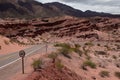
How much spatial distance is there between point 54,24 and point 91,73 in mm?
95833

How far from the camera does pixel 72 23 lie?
11869 centimetres

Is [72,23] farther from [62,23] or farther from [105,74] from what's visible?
[105,74]

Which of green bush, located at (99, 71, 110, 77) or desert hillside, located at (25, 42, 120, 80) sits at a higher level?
desert hillside, located at (25, 42, 120, 80)

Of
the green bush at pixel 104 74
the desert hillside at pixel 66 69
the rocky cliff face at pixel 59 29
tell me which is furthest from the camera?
the rocky cliff face at pixel 59 29

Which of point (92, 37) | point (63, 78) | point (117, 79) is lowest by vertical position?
point (92, 37)

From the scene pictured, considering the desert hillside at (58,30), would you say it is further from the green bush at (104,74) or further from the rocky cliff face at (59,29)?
the green bush at (104,74)

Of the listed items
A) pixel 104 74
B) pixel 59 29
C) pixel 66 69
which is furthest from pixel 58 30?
pixel 66 69

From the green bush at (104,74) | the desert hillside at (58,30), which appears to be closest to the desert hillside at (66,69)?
the green bush at (104,74)

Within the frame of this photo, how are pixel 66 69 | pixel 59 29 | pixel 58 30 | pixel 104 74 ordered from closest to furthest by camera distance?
1. pixel 66 69
2. pixel 104 74
3. pixel 58 30
4. pixel 59 29

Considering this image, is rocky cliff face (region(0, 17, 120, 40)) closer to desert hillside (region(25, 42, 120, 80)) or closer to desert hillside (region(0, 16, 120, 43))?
desert hillside (region(0, 16, 120, 43))

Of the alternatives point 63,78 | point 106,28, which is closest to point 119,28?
point 106,28

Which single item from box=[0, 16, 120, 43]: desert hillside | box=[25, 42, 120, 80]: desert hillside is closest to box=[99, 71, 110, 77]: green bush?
box=[25, 42, 120, 80]: desert hillside

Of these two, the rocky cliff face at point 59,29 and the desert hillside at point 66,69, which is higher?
the desert hillside at point 66,69

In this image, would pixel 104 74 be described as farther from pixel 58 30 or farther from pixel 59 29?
pixel 59 29
